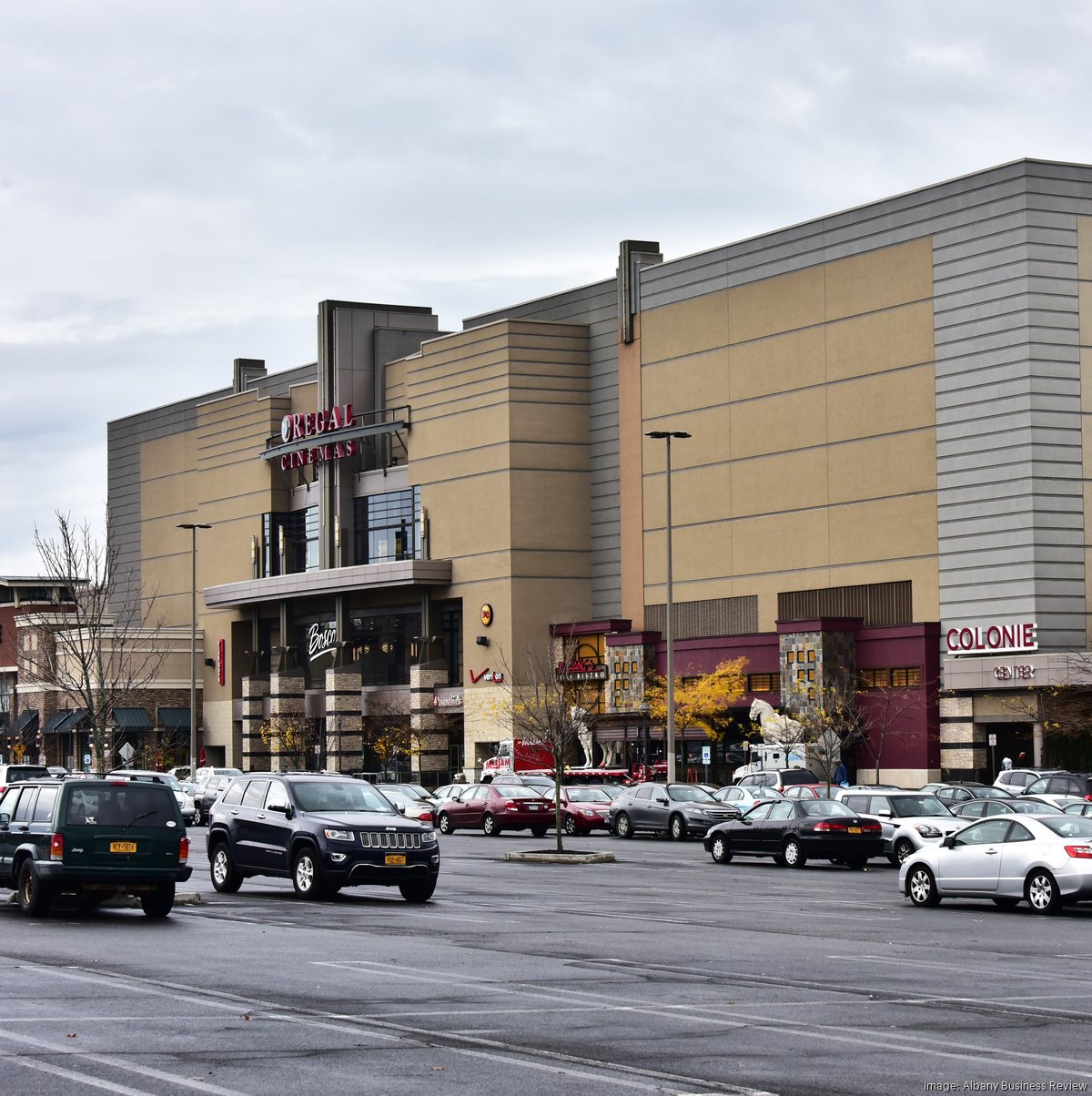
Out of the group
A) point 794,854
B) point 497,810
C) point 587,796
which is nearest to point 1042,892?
point 794,854

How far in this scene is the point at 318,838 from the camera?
87.9ft

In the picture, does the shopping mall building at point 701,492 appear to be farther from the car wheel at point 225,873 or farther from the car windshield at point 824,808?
the car wheel at point 225,873

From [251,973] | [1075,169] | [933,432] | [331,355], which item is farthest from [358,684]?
[251,973]

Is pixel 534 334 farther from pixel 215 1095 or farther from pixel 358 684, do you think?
pixel 215 1095

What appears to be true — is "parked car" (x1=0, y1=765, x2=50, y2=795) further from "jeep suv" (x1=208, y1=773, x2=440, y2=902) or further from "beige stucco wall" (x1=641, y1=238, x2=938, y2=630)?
"beige stucco wall" (x1=641, y1=238, x2=938, y2=630)

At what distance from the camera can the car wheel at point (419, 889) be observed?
89.0 ft

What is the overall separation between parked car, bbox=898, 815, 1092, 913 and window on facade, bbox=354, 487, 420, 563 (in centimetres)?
6938

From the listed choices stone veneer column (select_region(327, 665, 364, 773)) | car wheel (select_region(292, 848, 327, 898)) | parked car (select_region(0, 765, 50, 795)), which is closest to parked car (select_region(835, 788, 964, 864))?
car wheel (select_region(292, 848, 327, 898))

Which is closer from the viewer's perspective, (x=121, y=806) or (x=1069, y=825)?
(x=121, y=806)

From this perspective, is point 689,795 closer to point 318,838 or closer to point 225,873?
point 225,873

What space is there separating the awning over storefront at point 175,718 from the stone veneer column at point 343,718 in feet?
58.3

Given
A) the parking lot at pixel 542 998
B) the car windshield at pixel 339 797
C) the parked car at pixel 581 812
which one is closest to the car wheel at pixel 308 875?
the parking lot at pixel 542 998

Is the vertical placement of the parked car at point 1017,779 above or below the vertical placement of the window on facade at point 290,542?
below

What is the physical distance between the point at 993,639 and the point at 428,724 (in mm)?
33812
